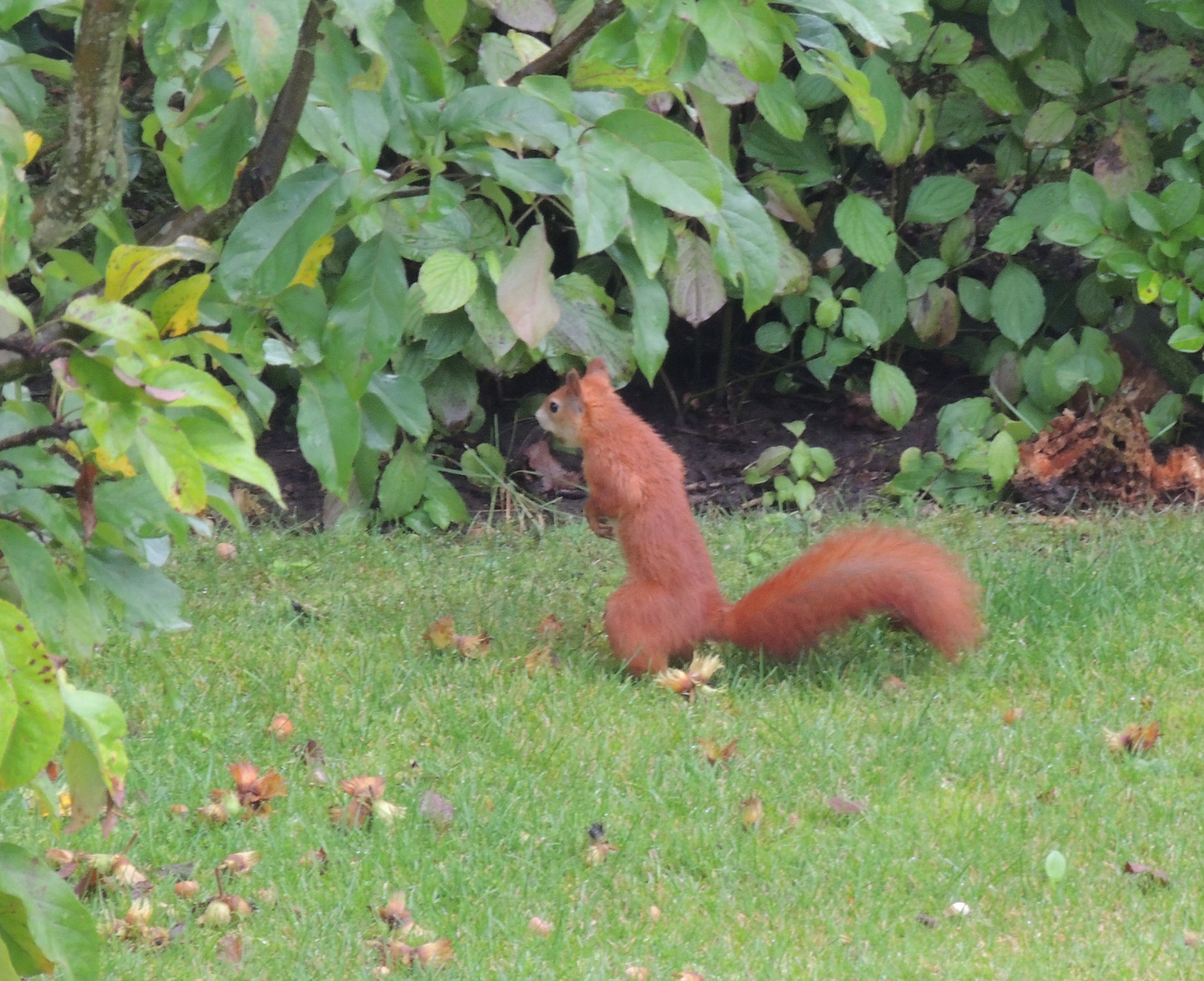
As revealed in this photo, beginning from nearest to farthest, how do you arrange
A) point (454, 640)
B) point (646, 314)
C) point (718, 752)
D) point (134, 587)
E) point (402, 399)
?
point (134, 587) < point (646, 314) < point (402, 399) < point (718, 752) < point (454, 640)

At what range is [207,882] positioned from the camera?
2525mm

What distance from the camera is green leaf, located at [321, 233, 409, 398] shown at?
5.23 feet

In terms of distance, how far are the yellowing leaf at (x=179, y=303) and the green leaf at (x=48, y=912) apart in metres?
0.50

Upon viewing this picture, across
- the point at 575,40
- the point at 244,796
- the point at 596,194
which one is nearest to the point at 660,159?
the point at 596,194

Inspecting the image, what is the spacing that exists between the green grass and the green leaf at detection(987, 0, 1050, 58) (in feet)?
6.34

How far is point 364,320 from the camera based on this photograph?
5.26 ft

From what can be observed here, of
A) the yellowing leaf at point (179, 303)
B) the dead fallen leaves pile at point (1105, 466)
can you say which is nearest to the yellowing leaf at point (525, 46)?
the yellowing leaf at point (179, 303)

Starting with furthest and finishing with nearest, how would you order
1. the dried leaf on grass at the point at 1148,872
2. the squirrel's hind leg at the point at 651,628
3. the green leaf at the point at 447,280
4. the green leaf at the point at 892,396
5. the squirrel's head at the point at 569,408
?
the green leaf at the point at 892,396 < the green leaf at the point at 447,280 < the squirrel's head at the point at 569,408 < the squirrel's hind leg at the point at 651,628 < the dried leaf on grass at the point at 1148,872

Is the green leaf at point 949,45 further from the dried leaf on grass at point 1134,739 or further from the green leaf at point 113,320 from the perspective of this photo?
the green leaf at point 113,320

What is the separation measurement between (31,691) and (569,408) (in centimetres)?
276

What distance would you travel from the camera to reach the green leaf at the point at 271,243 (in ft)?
4.87

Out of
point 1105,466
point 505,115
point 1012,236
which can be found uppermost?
point 505,115

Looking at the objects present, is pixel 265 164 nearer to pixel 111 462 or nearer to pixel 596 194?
pixel 596 194

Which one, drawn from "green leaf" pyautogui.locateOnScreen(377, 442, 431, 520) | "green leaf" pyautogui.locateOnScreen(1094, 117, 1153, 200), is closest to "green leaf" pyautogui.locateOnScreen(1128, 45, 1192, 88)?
"green leaf" pyautogui.locateOnScreen(1094, 117, 1153, 200)
